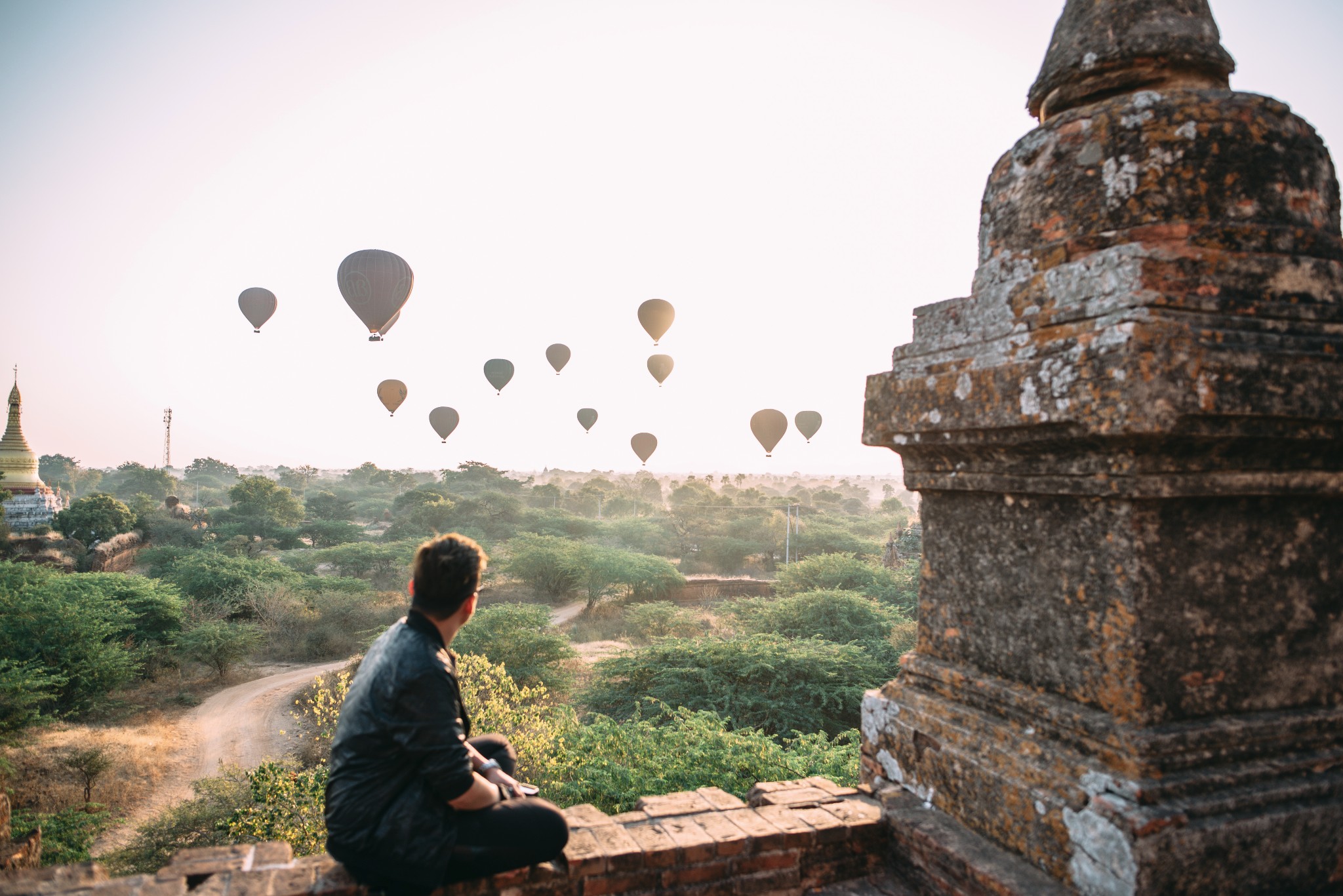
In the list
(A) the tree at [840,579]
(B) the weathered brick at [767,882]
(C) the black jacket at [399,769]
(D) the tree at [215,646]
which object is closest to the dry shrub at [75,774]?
(D) the tree at [215,646]

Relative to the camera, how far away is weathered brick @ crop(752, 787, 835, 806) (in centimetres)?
231

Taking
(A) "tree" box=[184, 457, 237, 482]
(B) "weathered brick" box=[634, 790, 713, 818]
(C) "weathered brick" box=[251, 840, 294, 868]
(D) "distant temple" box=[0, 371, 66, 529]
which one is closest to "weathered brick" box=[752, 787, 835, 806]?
(B) "weathered brick" box=[634, 790, 713, 818]

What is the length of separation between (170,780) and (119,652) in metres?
4.20

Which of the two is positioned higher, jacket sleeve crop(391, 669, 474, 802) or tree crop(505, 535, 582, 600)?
jacket sleeve crop(391, 669, 474, 802)

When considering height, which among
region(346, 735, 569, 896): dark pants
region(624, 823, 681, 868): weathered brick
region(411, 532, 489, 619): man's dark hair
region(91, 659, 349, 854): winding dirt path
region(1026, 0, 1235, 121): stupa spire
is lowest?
region(91, 659, 349, 854): winding dirt path

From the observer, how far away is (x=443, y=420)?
31672 mm

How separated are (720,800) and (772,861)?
32 centimetres

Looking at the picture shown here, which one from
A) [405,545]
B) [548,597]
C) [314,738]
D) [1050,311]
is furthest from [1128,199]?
[405,545]

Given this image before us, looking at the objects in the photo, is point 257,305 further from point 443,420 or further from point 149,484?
point 149,484

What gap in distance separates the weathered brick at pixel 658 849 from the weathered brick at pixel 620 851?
0.01 meters

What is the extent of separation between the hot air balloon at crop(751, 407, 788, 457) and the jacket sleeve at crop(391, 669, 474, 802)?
2694cm

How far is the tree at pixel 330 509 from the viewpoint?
3600cm

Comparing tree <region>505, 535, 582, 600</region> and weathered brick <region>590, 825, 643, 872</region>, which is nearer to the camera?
weathered brick <region>590, 825, 643, 872</region>

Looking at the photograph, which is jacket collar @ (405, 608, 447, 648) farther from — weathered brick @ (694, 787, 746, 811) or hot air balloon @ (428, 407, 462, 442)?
hot air balloon @ (428, 407, 462, 442)
